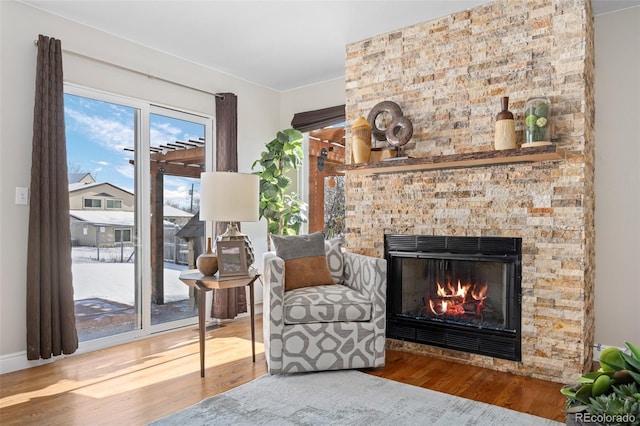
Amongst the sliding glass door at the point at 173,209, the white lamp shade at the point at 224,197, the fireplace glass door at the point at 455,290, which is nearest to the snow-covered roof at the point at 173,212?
the sliding glass door at the point at 173,209

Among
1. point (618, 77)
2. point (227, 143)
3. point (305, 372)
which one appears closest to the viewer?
point (305, 372)

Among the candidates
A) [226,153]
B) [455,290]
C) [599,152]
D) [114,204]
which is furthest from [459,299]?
[114,204]

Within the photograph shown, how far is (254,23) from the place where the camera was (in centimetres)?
338

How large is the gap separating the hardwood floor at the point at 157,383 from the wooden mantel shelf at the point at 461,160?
1.42 m

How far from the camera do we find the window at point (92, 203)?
346cm

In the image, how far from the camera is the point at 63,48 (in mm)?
3223

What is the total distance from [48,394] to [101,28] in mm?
2707

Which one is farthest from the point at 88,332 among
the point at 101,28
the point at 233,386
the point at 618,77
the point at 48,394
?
the point at 618,77

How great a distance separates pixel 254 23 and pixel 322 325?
7.75 ft

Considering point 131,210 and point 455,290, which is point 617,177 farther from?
point 131,210

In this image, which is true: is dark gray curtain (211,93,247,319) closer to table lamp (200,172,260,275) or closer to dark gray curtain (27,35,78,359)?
table lamp (200,172,260,275)

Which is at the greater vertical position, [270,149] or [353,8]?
[353,8]

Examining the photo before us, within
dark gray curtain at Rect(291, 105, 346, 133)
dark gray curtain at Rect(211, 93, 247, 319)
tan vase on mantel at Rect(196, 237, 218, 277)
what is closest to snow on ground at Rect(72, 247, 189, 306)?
dark gray curtain at Rect(211, 93, 247, 319)

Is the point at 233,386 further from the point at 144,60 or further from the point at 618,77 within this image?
the point at 618,77
